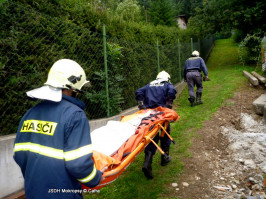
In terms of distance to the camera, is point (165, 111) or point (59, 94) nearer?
point (59, 94)

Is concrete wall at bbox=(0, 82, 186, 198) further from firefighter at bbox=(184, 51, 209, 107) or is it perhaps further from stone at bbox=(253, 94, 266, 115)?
stone at bbox=(253, 94, 266, 115)

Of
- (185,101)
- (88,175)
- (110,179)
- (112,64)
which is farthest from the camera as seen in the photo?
(185,101)

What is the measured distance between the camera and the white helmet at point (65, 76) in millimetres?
1911

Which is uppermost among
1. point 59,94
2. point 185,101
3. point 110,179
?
point 59,94

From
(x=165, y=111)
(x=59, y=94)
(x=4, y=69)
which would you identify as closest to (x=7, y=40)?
(x=4, y=69)

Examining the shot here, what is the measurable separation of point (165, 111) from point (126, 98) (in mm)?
2936

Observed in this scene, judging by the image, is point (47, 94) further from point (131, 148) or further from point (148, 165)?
point (148, 165)

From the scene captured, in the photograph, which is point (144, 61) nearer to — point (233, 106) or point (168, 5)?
point (233, 106)

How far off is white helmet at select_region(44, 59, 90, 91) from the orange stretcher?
0.80m

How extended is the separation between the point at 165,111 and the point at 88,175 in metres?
2.28

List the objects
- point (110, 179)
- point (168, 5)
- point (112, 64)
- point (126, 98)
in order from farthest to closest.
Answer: point (168, 5) < point (126, 98) < point (112, 64) < point (110, 179)

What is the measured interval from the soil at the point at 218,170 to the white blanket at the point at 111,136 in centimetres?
131

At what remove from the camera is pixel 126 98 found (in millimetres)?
6668

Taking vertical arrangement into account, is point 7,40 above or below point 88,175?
above
